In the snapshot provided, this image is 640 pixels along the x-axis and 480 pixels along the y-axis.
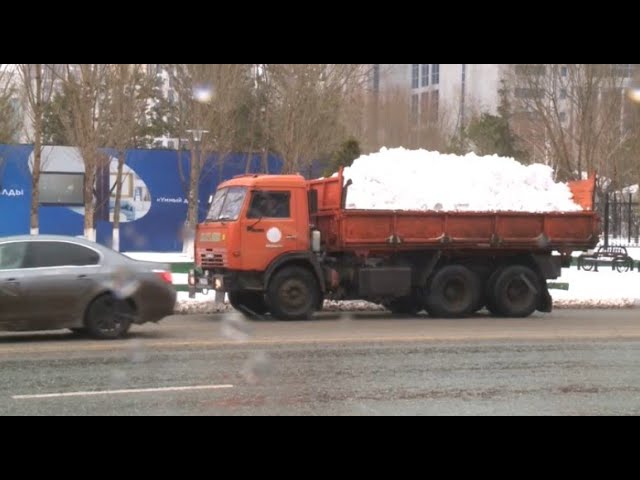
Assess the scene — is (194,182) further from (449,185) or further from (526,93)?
(449,185)

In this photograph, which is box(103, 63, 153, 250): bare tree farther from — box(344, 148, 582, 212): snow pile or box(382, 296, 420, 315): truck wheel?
box(382, 296, 420, 315): truck wheel

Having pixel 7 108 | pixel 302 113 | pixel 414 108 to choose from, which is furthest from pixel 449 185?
pixel 414 108

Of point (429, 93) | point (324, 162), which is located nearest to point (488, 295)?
point (324, 162)

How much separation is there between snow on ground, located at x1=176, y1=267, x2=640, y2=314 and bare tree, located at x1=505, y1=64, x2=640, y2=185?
8000 mm

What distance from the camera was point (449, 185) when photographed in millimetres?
17719

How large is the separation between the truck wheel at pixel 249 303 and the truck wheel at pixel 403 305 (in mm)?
2396

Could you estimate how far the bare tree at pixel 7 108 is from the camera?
3053 centimetres

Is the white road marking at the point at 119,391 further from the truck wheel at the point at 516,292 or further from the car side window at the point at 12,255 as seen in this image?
the truck wheel at the point at 516,292

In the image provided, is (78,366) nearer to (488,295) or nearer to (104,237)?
(488,295)

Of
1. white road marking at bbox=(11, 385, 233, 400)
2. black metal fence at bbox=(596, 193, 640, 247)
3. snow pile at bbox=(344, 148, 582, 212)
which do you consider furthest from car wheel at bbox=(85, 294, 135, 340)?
black metal fence at bbox=(596, 193, 640, 247)

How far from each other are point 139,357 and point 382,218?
255 inches

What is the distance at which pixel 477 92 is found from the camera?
59.2 meters

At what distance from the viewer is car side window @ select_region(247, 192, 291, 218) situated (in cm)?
1669

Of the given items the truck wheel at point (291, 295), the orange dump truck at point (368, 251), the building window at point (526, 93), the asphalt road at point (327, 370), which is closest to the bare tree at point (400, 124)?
the building window at point (526, 93)
